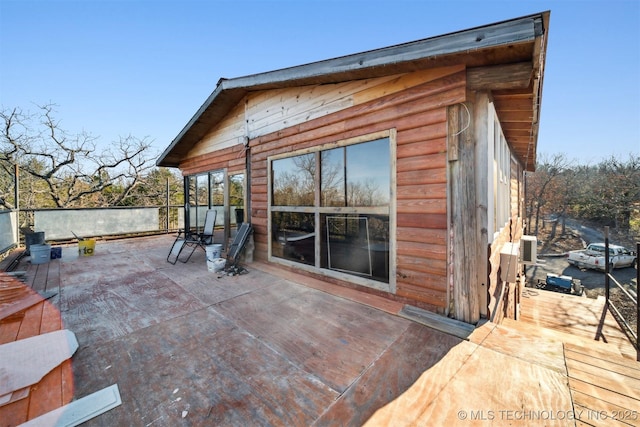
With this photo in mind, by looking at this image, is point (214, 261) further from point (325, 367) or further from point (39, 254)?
point (39, 254)

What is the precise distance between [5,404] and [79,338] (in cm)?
80

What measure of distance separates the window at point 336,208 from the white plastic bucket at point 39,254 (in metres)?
4.49

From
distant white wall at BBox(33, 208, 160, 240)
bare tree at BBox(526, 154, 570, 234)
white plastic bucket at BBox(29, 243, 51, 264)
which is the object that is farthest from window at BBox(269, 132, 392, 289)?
bare tree at BBox(526, 154, 570, 234)

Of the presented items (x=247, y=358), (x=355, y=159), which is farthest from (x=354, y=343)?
(x=355, y=159)

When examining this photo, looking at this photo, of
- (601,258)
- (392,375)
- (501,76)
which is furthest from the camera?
(601,258)

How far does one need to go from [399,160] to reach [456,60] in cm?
99

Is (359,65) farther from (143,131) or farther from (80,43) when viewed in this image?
(143,131)

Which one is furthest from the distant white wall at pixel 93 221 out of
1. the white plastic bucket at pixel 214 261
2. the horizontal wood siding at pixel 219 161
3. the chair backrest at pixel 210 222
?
the white plastic bucket at pixel 214 261

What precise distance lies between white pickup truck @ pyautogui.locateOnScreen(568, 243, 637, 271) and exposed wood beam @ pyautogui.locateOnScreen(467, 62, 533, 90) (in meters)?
13.8

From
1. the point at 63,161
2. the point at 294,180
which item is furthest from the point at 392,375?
the point at 63,161

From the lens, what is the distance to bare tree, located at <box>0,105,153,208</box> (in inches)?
417

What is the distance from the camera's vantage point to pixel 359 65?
2.59m

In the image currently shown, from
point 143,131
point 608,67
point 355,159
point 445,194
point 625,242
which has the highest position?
point 608,67

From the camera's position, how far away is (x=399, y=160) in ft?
8.75
